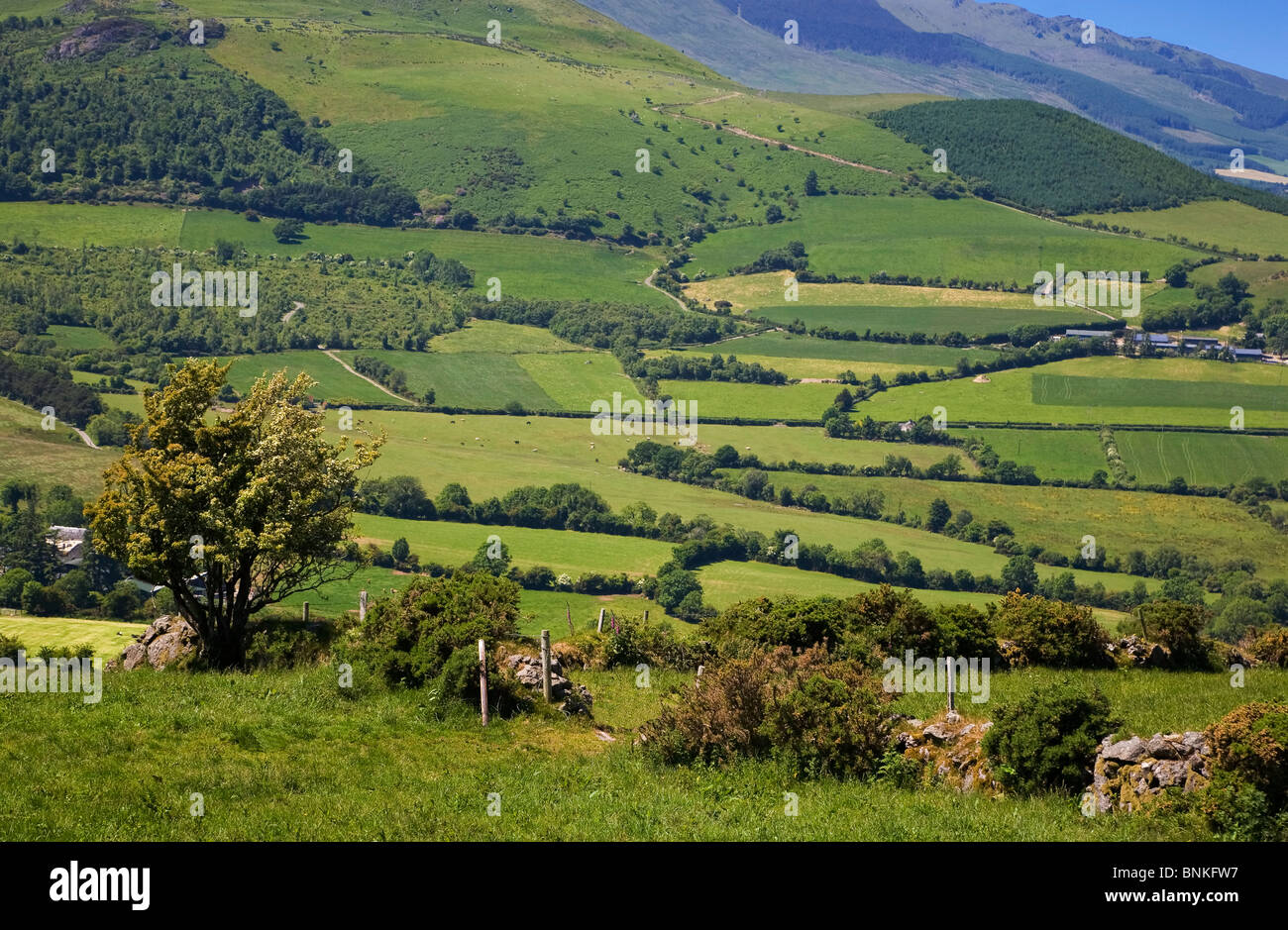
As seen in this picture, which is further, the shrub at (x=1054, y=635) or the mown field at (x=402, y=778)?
the shrub at (x=1054, y=635)

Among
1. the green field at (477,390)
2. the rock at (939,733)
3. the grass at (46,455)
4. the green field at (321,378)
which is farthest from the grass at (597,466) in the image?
the rock at (939,733)

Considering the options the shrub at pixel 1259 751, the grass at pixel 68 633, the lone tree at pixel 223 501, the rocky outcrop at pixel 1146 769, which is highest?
the lone tree at pixel 223 501

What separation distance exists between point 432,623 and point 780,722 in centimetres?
1052

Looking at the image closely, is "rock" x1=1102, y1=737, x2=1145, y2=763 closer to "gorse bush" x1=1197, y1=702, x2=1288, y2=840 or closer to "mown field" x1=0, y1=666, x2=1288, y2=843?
"mown field" x1=0, y1=666, x2=1288, y2=843

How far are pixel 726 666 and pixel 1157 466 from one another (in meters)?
146

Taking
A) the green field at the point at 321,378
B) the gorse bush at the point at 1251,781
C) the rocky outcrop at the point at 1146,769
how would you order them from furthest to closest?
the green field at the point at 321,378 → the rocky outcrop at the point at 1146,769 → the gorse bush at the point at 1251,781

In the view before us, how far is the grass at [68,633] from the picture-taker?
159ft

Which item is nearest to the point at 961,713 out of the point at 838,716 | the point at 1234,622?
the point at 838,716

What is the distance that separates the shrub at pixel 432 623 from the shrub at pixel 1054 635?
1335 cm

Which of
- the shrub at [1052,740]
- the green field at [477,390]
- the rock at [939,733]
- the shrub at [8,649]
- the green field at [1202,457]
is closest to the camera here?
the shrub at [1052,740]

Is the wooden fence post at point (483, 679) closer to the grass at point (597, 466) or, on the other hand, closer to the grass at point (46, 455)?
the grass at point (597, 466)

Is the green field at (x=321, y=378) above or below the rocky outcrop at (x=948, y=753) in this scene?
above

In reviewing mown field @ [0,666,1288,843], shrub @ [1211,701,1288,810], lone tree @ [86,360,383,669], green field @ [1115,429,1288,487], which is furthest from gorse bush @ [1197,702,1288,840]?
green field @ [1115,429,1288,487]

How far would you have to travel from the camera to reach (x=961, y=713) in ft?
86.4
